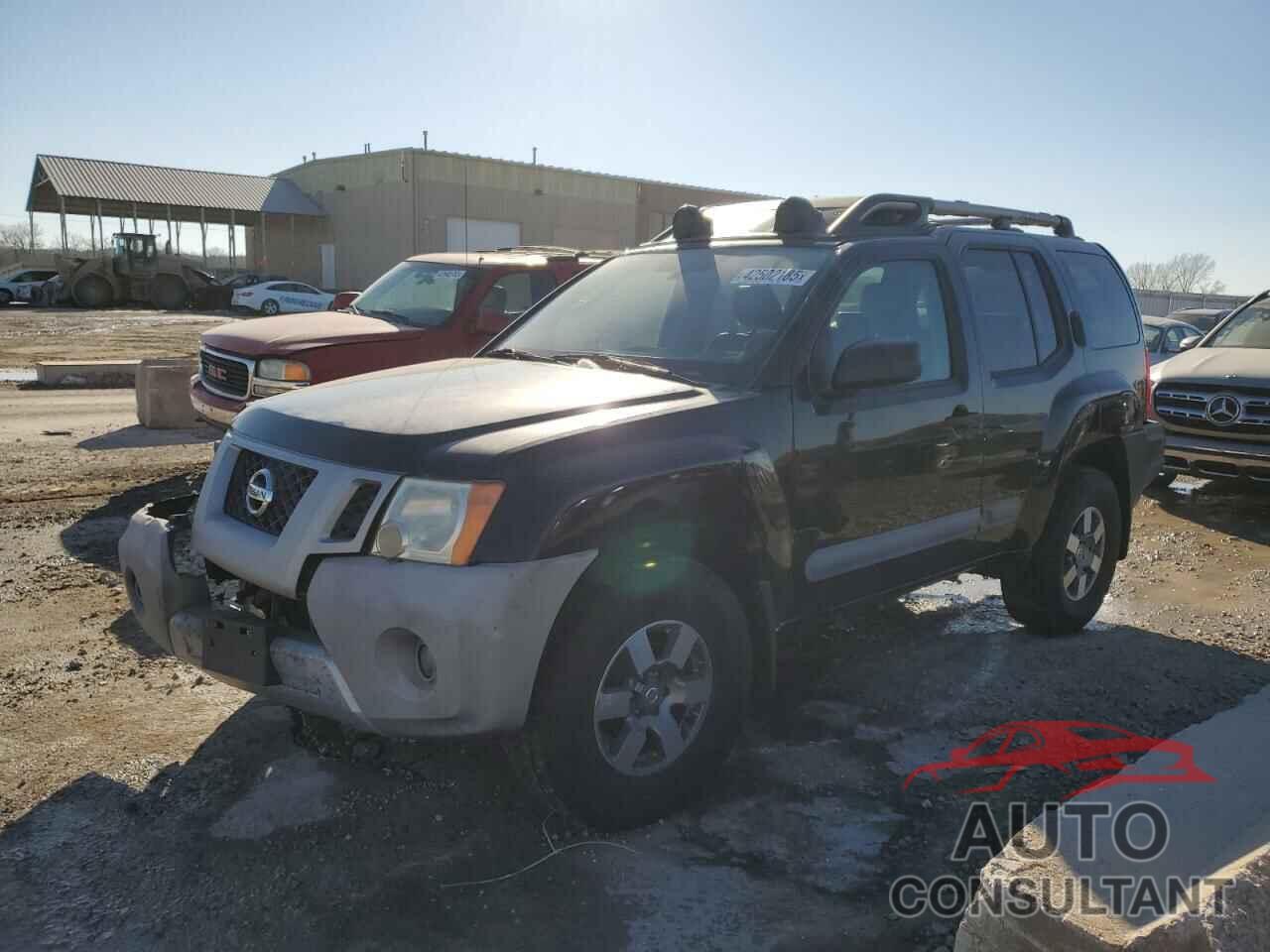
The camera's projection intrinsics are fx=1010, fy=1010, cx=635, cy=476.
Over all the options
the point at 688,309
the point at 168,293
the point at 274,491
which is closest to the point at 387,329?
the point at 688,309

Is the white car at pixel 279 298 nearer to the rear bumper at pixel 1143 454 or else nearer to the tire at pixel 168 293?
the tire at pixel 168 293

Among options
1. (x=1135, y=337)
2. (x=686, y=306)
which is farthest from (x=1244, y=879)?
(x=1135, y=337)

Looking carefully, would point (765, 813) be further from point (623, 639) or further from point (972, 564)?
point (972, 564)

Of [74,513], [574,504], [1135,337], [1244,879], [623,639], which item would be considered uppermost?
[1135,337]

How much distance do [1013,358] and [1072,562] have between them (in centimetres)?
119

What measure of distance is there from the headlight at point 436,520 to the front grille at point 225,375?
211 inches

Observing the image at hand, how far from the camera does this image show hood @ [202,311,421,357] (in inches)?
299

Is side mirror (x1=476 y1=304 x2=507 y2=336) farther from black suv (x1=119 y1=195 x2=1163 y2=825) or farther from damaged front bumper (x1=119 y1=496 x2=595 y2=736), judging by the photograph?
damaged front bumper (x1=119 y1=496 x2=595 y2=736)

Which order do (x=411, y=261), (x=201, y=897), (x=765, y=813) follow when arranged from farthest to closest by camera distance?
(x=411, y=261), (x=765, y=813), (x=201, y=897)

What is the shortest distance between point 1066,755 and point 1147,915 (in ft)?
5.33

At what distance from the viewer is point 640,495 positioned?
9.82 ft

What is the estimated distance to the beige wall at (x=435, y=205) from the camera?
4138cm

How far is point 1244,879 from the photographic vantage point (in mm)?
2324

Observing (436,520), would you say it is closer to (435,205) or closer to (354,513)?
(354,513)
